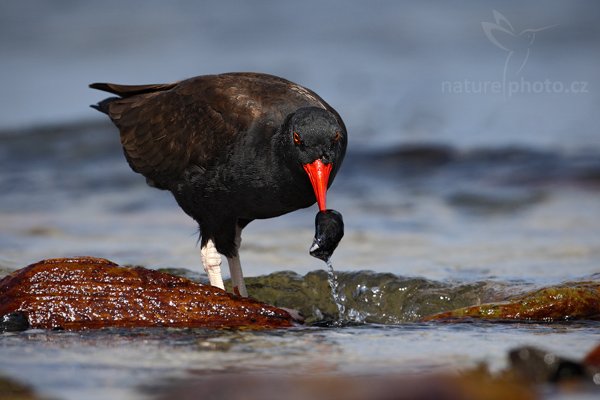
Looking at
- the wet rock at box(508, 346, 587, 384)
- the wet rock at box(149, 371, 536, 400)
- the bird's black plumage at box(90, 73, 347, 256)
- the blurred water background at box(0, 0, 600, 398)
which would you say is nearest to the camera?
the wet rock at box(149, 371, 536, 400)

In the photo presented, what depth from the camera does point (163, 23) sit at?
62.5 feet

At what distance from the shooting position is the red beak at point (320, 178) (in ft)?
19.0

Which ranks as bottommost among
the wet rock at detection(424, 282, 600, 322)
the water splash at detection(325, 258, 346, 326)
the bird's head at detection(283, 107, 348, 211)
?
the wet rock at detection(424, 282, 600, 322)

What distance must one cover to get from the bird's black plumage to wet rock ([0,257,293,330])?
0.89 meters

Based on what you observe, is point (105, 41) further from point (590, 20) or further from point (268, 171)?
point (268, 171)

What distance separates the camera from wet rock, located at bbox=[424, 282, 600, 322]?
5.87 metres

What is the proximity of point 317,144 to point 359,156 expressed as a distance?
6728 millimetres

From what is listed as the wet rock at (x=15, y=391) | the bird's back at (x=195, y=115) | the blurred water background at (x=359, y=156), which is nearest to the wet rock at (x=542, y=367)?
the blurred water background at (x=359, y=156)

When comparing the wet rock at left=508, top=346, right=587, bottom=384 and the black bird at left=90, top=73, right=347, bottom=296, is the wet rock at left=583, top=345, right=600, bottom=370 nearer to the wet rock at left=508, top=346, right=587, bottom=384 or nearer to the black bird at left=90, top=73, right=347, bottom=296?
the wet rock at left=508, top=346, right=587, bottom=384

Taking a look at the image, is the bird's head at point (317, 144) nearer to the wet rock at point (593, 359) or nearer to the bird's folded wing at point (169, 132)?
the bird's folded wing at point (169, 132)

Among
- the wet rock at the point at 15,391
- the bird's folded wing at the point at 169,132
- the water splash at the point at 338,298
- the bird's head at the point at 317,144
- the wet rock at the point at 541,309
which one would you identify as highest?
the bird's folded wing at the point at 169,132

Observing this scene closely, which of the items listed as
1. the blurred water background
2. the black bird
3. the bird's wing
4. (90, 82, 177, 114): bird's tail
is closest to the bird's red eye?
the black bird

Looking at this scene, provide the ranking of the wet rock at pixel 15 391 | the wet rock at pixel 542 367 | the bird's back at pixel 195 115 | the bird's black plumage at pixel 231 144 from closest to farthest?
the wet rock at pixel 15 391 → the wet rock at pixel 542 367 → the bird's black plumage at pixel 231 144 → the bird's back at pixel 195 115

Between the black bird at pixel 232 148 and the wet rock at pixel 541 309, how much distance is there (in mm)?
1048
